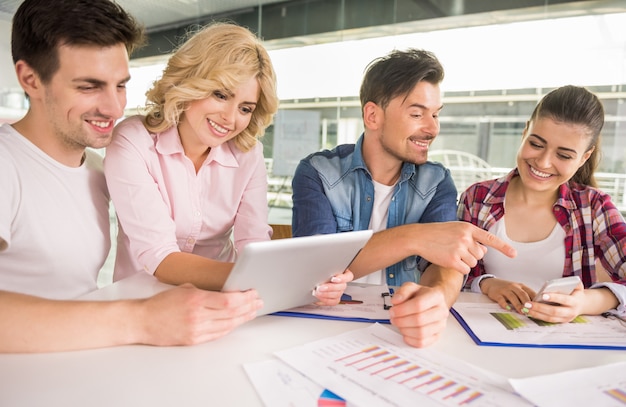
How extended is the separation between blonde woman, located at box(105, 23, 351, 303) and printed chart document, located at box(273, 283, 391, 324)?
308 mm

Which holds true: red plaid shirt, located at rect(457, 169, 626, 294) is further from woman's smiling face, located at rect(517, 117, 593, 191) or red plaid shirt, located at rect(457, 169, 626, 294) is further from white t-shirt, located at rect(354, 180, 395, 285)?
white t-shirt, located at rect(354, 180, 395, 285)

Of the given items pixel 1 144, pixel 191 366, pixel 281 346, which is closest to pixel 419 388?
pixel 281 346

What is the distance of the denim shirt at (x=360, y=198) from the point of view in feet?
5.63

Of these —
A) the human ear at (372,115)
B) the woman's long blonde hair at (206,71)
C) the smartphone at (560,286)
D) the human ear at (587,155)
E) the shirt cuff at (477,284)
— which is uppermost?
the woman's long blonde hair at (206,71)

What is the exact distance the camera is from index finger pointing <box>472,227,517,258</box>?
3.83 ft

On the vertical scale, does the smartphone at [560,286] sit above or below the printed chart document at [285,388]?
above

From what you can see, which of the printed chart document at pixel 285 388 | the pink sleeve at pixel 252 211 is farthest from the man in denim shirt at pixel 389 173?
the printed chart document at pixel 285 388

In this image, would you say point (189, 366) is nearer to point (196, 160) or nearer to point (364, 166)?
point (196, 160)

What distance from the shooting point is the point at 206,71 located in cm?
155

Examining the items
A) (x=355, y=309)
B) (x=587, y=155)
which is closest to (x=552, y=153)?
(x=587, y=155)

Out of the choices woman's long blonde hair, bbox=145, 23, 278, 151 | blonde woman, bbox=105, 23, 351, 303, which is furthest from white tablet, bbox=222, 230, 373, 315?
woman's long blonde hair, bbox=145, 23, 278, 151

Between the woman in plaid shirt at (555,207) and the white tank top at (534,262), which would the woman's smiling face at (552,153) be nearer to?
the woman in plaid shirt at (555,207)

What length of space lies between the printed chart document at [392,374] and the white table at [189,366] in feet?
0.21

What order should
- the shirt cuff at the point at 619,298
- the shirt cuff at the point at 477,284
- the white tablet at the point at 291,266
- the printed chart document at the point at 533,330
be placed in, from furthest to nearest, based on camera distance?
the shirt cuff at the point at 477,284, the shirt cuff at the point at 619,298, the printed chart document at the point at 533,330, the white tablet at the point at 291,266
